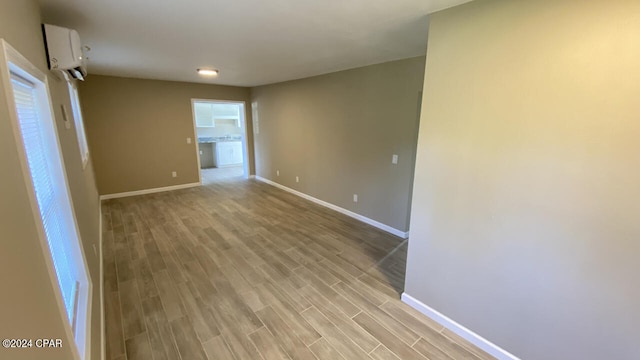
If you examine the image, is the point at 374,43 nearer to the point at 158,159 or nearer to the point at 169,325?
the point at 169,325

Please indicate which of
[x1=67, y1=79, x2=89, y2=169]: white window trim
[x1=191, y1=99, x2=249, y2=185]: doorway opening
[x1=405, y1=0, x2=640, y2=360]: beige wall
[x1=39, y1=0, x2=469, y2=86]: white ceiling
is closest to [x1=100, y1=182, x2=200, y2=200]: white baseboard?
[x1=191, y1=99, x2=249, y2=185]: doorway opening

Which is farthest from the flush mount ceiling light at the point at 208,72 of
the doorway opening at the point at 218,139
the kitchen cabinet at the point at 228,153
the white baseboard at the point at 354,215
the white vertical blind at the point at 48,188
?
the kitchen cabinet at the point at 228,153

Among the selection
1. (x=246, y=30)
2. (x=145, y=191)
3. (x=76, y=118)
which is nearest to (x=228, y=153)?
(x=145, y=191)

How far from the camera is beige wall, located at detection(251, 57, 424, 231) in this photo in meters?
3.42

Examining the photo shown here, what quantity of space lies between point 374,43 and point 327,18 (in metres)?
0.84

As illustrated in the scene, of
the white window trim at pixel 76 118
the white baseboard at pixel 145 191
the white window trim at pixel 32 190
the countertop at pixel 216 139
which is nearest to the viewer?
the white window trim at pixel 32 190

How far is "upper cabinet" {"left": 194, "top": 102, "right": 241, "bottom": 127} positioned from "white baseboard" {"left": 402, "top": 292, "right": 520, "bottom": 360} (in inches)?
316

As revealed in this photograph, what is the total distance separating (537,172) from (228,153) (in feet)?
28.3

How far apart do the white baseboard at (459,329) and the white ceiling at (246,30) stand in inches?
90.3

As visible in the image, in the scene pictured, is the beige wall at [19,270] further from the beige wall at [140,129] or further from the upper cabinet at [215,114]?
the upper cabinet at [215,114]

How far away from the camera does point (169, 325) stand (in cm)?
204

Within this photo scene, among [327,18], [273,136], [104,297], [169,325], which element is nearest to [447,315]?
[169,325]

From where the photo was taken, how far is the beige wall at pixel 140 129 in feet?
15.8

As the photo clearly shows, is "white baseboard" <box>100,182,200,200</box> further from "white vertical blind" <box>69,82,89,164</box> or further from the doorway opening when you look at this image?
"white vertical blind" <box>69,82,89,164</box>
